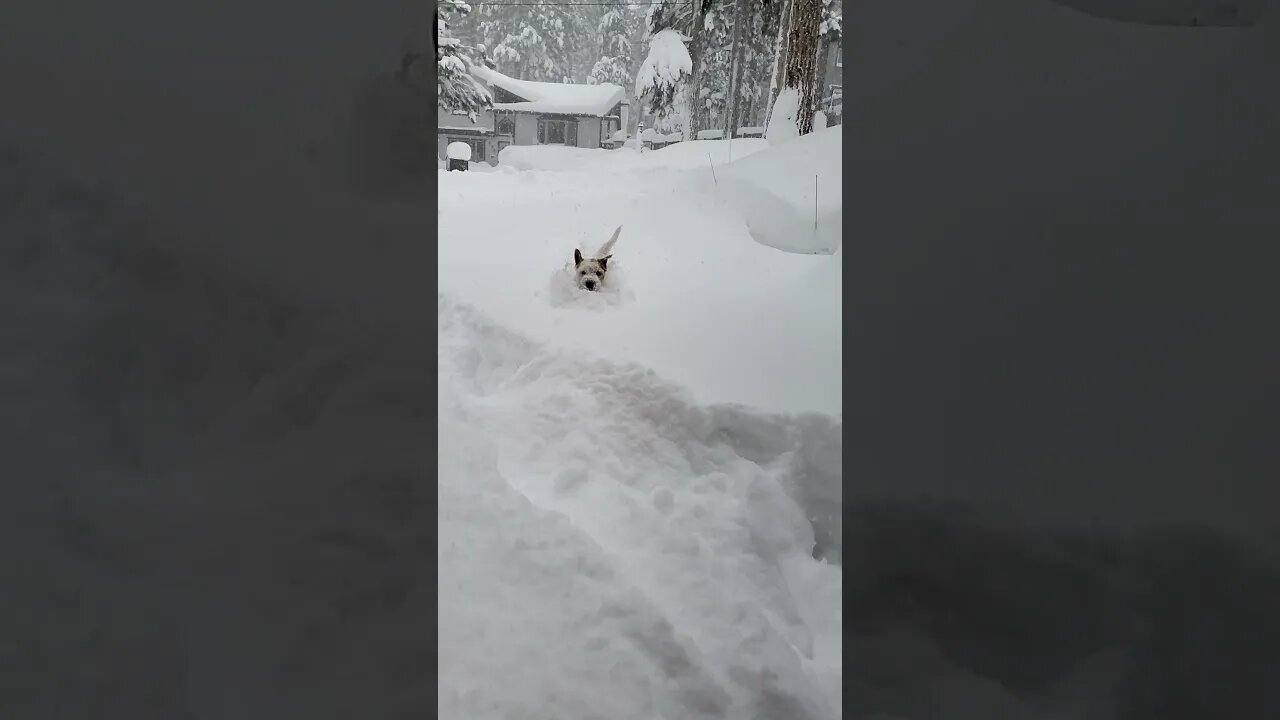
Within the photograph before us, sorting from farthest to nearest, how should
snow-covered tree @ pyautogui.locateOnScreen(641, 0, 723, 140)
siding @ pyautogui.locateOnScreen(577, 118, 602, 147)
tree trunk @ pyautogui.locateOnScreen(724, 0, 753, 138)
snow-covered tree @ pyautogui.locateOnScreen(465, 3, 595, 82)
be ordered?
snow-covered tree @ pyautogui.locateOnScreen(465, 3, 595, 82) < siding @ pyautogui.locateOnScreen(577, 118, 602, 147) < tree trunk @ pyautogui.locateOnScreen(724, 0, 753, 138) < snow-covered tree @ pyautogui.locateOnScreen(641, 0, 723, 140)

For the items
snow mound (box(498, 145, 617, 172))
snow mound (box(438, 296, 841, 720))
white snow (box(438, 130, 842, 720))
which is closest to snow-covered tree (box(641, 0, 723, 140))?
snow mound (box(498, 145, 617, 172))

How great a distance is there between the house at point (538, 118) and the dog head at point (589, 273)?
4.65m

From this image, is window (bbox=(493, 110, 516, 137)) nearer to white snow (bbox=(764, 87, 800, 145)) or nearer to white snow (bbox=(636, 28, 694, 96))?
white snow (bbox=(636, 28, 694, 96))

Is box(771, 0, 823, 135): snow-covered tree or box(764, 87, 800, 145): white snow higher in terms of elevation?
box(771, 0, 823, 135): snow-covered tree

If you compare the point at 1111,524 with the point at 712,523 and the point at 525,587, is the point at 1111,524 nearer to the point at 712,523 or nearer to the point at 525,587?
the point at 525,587

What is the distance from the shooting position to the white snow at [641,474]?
2.33 m

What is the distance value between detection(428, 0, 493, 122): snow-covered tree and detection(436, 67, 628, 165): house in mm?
1064

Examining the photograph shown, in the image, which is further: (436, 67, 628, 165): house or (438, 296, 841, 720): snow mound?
(436, 67, 628, 165): house

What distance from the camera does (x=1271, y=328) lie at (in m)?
0.91

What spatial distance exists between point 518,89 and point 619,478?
22.9 feet

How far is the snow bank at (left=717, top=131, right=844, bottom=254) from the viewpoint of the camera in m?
4.72

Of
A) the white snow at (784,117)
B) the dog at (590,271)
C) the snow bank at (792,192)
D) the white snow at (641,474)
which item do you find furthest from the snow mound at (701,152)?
the dog at (590,271)

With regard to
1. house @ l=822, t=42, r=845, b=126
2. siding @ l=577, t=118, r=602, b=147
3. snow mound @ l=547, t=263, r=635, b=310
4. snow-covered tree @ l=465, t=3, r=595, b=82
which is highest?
snow-covered tree @ l=465, t=3, r=595, b=82
